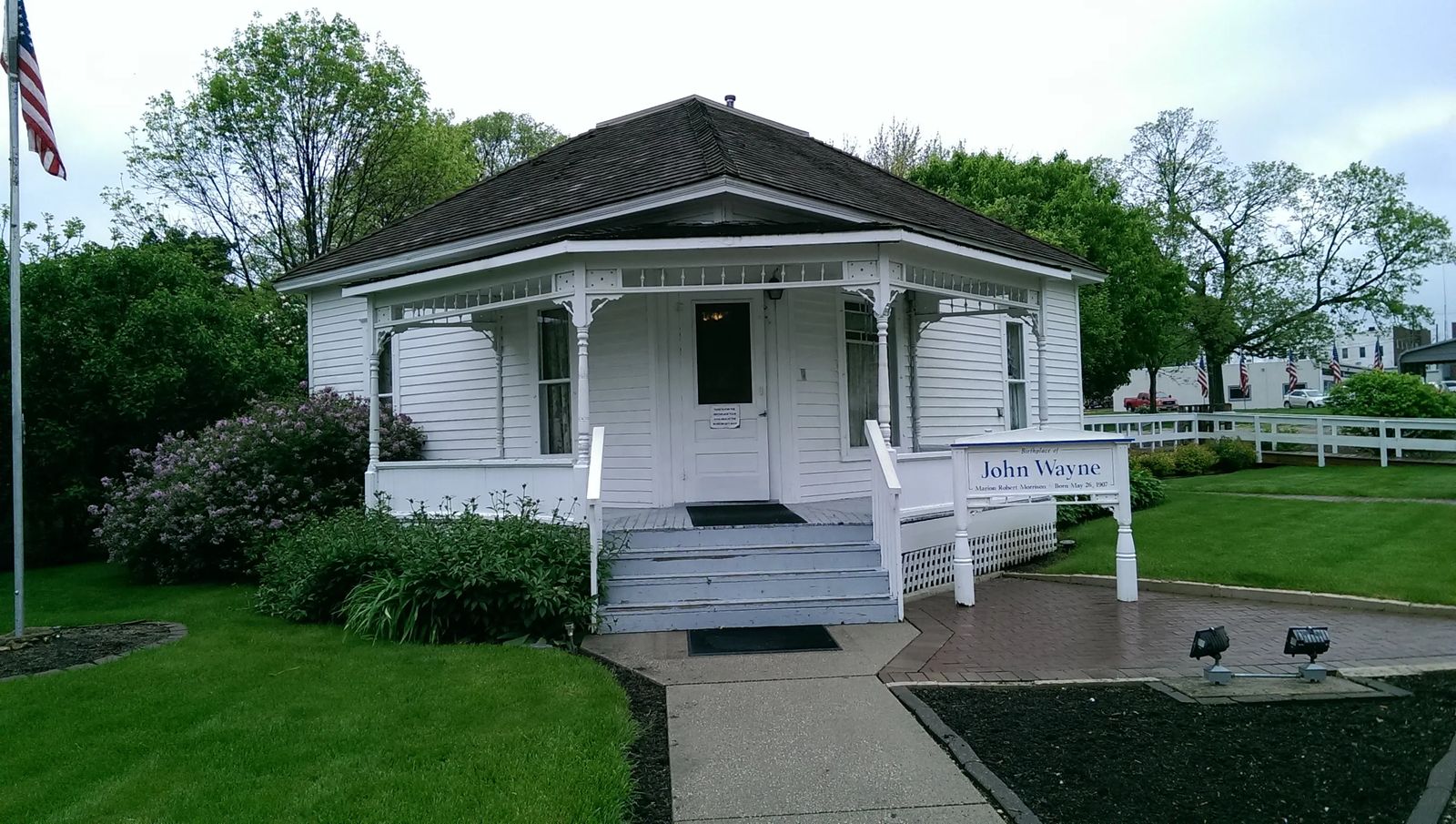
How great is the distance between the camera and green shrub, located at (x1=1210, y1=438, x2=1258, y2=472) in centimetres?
2045

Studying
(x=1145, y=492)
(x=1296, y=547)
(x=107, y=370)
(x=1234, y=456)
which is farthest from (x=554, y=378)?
(x=1234, y=456)

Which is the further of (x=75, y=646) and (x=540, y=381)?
(x=540, y=381)

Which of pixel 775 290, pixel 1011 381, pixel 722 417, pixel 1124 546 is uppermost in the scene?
pixel 775 290

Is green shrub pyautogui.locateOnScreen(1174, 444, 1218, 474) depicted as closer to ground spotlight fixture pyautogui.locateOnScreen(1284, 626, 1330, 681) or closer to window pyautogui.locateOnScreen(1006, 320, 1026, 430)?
window pyautogui.locateOnScreen(1006, 320, 1026, 430)

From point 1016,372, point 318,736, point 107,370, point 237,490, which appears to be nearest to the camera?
point 318,736

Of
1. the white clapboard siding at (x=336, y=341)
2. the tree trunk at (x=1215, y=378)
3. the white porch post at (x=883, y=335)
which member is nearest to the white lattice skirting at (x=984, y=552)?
the white porch post at (x=883, y=335)

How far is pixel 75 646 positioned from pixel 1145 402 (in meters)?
63.6

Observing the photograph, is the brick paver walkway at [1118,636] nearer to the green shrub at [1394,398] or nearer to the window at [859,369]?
the window at [859,369]

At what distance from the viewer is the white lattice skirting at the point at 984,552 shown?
8.45m

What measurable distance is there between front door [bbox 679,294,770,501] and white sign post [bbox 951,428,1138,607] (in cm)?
250

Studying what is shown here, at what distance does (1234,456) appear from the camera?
67.3 feet

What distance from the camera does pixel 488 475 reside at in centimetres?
868

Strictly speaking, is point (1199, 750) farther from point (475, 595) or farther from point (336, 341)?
point (336, 341)

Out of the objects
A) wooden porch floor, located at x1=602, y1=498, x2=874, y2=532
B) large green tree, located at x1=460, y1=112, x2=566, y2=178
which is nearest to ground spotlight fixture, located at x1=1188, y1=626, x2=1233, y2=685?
wooden porch floor, located at x1=602, y1=498, x2=874, y2=532
